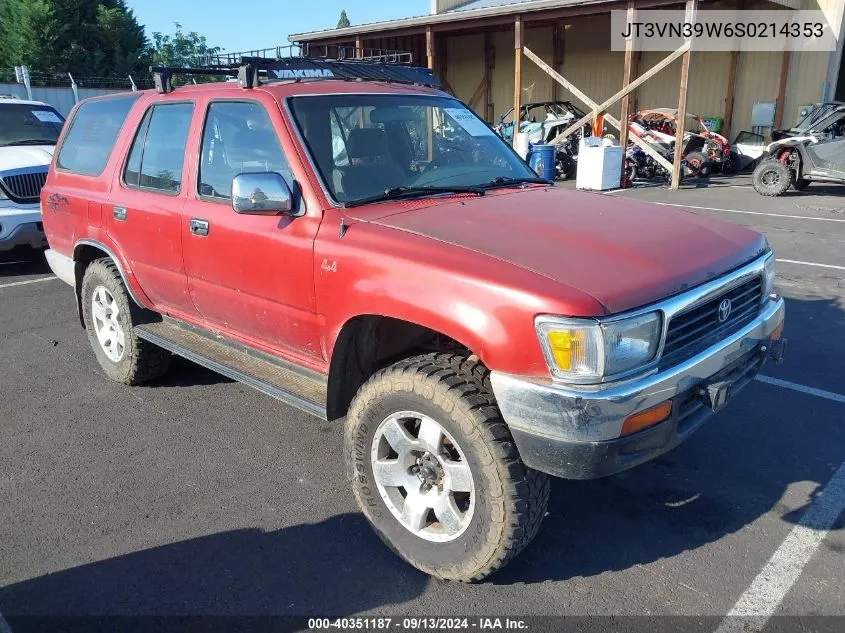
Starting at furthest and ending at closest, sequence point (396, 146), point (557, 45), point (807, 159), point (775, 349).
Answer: point (557, 45), point (807, 159), point (396, 146), point (775, 349)

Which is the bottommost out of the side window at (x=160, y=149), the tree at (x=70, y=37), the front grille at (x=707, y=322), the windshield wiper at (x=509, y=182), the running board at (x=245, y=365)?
the running board at (x=245, y=365)

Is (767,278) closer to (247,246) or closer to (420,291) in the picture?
(420,291)

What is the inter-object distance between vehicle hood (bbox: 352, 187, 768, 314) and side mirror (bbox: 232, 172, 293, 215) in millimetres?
424

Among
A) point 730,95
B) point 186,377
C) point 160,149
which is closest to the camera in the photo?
point 160,149

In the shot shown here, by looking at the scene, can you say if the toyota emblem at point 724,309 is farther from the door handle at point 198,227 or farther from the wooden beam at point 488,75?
the wooden beam at point 488,75

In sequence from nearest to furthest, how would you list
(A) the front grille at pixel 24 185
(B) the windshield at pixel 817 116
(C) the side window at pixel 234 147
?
(C) the side window at pixel 234 147 → (A) the front grille at pixel 24 185 → (B) the windshield at pixel 817 116

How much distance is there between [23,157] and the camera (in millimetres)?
8352

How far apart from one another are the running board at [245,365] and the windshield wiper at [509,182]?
1.40m

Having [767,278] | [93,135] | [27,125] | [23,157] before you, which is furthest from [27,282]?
[767,278]

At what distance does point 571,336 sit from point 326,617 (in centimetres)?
147

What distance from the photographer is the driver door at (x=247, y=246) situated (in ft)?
10.5

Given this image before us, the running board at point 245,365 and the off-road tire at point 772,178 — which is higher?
the running board at point 245,365

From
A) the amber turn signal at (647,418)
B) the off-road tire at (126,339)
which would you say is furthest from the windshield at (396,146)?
the off-road tire at (126,339)

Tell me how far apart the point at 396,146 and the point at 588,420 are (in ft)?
6.48
